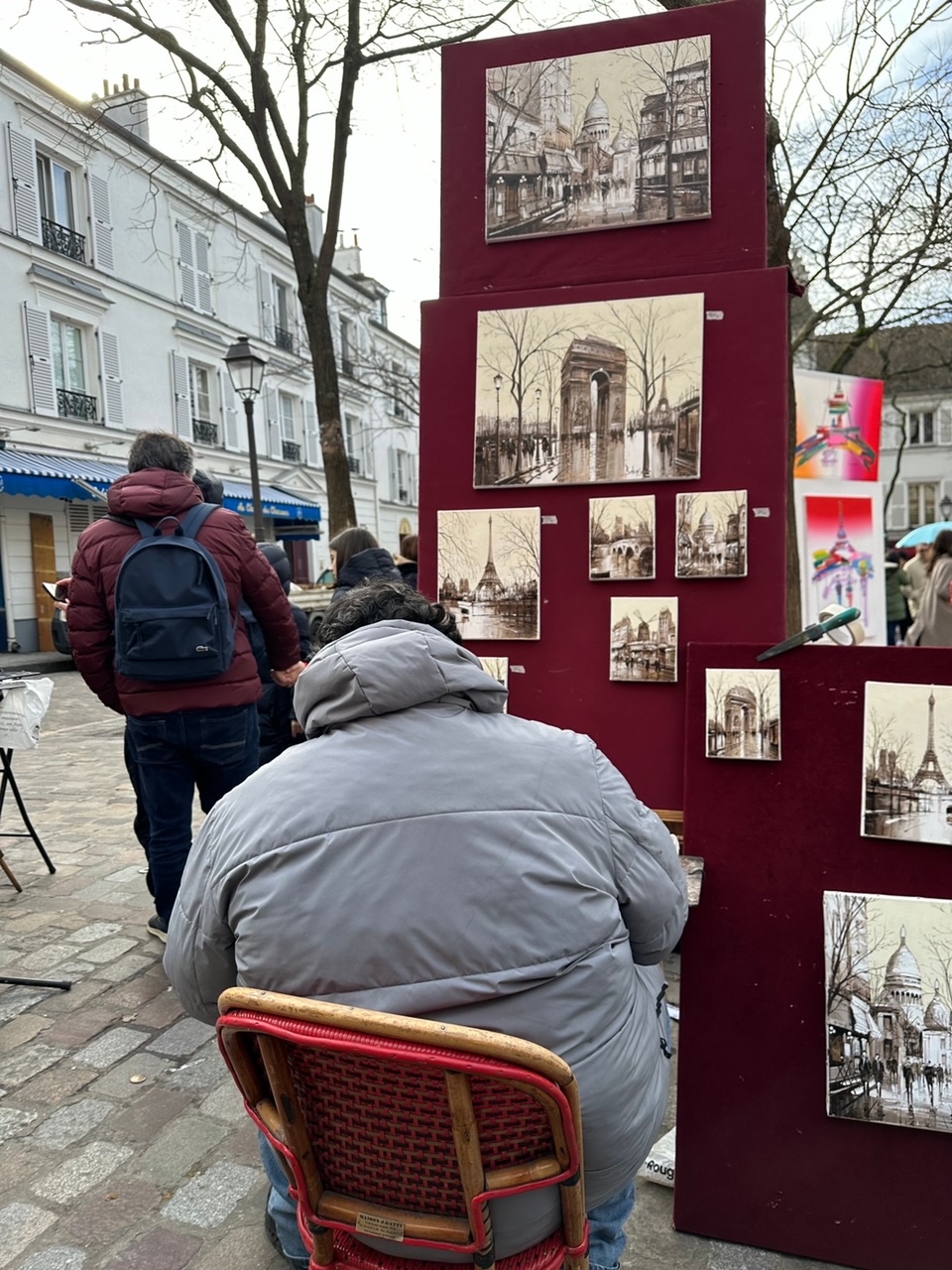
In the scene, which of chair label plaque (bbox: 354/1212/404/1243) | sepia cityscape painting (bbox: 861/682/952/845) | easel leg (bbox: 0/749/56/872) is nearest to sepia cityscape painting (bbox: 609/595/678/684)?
sepia cityscape painting (bbox: 861/682/952/845)

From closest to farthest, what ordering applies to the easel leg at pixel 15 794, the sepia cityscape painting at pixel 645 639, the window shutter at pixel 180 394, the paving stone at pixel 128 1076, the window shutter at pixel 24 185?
the sepia cityscape painting at pixel 645 639 < the paving stone at pixel 128 1076 < the easel leg at pixel 15 794 < the window shutter at pixel 24 185 < the window shutter at pixel 180 394

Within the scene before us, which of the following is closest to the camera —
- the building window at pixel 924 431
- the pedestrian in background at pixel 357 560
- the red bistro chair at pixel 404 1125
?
the red bistro chair at pixel 404 1125

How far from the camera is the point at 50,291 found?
17.4 metres

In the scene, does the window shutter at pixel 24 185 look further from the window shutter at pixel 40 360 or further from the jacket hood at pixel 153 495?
the jacket hood at pixel 153 495

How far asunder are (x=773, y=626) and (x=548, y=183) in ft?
4.22

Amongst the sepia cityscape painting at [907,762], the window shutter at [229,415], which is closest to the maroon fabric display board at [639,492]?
the sepia cityscape painting at [907,762]

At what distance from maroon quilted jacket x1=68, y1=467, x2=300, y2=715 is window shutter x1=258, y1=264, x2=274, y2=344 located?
919 inches

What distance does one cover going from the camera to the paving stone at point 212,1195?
A: 85.2 inches

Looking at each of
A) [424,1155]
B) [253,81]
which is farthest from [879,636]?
[253,81]

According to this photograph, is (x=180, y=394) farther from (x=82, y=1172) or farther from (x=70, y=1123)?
(x=82, y=1172)

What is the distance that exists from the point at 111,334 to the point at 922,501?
33.2 meters

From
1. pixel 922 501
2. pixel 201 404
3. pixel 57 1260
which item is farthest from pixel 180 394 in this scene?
pixel 922 501

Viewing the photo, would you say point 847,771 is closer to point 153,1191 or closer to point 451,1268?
point 451,1268

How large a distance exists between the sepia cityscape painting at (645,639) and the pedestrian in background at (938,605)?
180 inches
